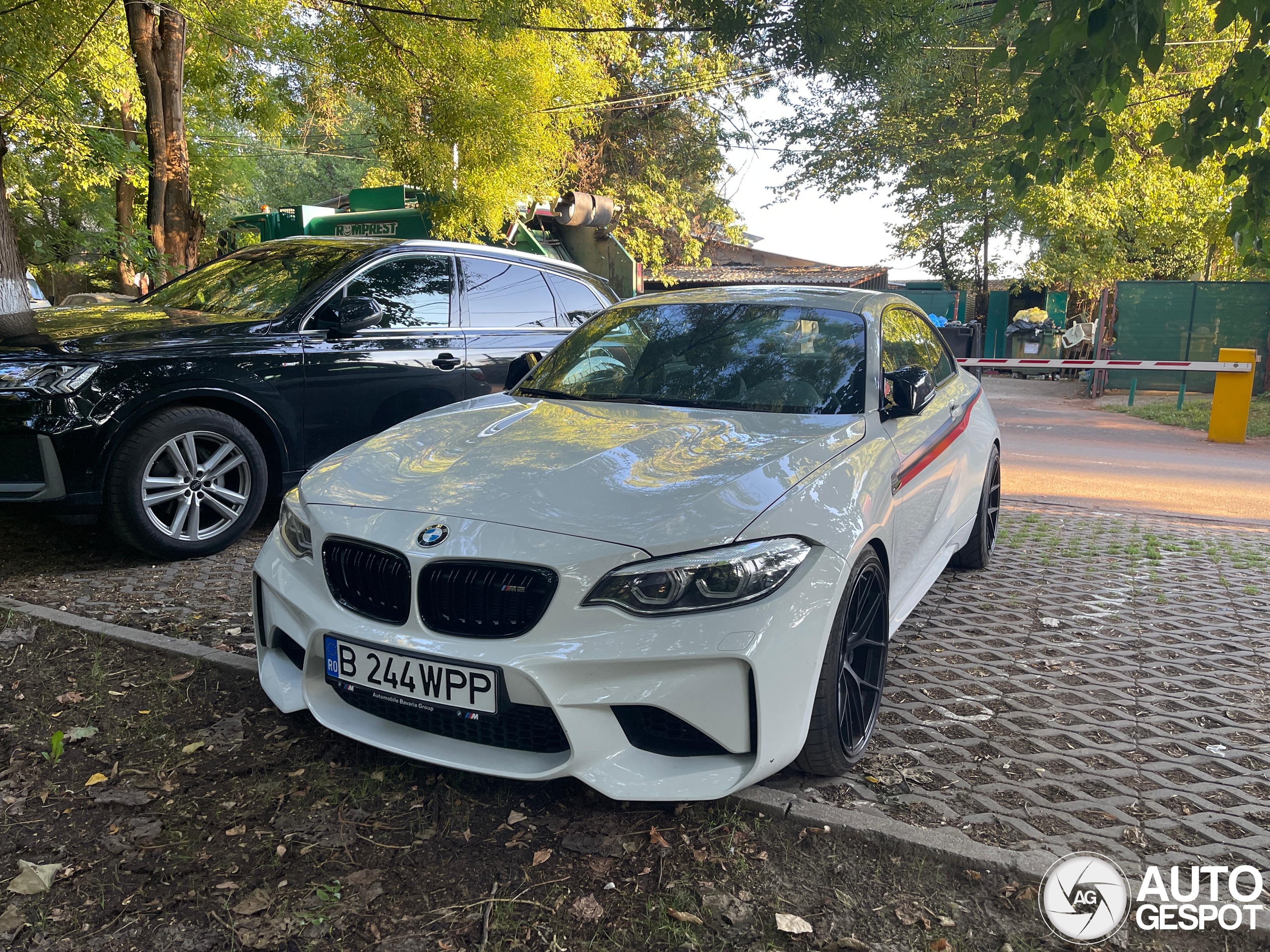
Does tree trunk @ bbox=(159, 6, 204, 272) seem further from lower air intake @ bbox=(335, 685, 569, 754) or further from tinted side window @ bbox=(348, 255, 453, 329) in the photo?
lower air intake @ bbox=(335, 685, 569, 754)

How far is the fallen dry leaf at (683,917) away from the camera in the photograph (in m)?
2.37

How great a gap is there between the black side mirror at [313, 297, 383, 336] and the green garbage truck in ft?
24.2

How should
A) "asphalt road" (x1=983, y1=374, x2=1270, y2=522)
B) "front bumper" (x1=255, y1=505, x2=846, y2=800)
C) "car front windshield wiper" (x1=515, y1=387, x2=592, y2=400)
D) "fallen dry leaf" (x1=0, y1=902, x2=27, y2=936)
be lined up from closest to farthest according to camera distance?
"fallen dry leaf" (x1=0, y1=902, x2=27, y2=936) < "front bumper" (x1=255, y1=505, x2=846, y2=800) < "car front windshield wiper" (x1=515, y1=387, x2=592, y2=400) < "asphalt road" (x1=983, y1=374, x2=1270, y2=522)

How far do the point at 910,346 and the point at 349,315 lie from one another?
3113 millimetres

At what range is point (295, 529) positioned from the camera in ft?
10.3

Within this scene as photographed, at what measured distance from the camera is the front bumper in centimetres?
246

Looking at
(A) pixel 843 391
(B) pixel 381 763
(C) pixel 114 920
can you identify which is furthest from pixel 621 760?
(A) pixel 843 391

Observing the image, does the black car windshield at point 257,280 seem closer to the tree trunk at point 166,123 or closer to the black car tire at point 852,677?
the black car tire at point 852,677

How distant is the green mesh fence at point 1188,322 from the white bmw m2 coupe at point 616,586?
16.7 meters

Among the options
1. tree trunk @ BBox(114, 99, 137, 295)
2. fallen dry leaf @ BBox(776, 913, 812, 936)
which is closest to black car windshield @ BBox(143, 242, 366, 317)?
fallen dry leaf @ BBox(776, 913, 812, 936)

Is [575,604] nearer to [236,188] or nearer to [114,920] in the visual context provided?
[114,920]

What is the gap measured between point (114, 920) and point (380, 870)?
25.5 inches

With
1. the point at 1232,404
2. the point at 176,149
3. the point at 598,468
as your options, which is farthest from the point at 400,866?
the point at 1232,404

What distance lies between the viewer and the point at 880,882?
2521mm
